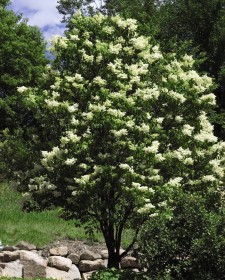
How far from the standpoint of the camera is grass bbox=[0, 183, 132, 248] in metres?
18.7

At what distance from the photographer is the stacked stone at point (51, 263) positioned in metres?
15.1

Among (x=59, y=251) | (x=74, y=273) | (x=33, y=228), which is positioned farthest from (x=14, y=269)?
(x=33, y=228)

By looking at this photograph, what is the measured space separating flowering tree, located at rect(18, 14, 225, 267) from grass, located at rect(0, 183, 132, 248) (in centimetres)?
410

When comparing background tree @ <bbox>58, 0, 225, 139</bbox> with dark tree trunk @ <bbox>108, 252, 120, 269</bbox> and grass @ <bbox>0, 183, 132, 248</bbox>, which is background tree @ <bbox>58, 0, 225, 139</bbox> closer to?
grass @ <bbox>0, 183, 132, 248</bbox>

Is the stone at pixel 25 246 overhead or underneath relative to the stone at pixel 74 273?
overhead

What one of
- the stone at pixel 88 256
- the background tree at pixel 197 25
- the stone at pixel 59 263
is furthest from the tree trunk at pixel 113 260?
the background tree at pixel 197 25

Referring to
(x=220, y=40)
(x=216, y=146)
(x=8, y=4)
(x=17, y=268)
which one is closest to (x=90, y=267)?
(x=17, y=268)

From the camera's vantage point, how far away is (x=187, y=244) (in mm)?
11758

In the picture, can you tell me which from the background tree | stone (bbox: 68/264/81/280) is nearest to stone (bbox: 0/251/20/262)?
stone (bbox: 68/264/81/280)

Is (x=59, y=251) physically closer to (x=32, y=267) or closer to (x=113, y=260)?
(x=32, y=267)

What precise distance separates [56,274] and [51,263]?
0.45m

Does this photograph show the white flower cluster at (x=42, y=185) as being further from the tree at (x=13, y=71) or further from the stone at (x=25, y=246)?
the tree at (x=13, y=71)

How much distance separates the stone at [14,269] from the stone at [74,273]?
176 centimetres

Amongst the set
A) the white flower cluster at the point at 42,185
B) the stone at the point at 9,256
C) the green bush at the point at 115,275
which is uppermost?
the white flower cluster at the point at 42,185
